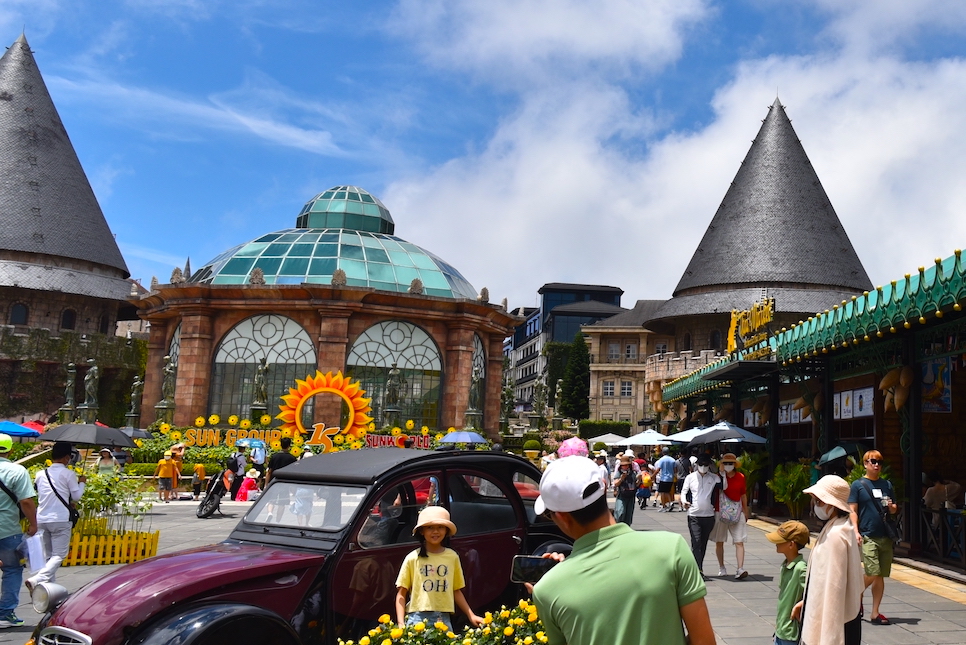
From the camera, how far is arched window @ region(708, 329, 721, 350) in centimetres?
5314

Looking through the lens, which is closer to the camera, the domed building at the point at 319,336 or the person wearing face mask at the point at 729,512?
the person wearing face mask at the point at 729,512

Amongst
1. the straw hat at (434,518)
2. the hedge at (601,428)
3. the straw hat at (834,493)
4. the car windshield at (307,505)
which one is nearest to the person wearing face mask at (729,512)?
the straw hat at (834,493)

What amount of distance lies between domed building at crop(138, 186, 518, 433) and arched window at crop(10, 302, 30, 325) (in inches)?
808

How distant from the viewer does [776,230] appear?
5156 cm

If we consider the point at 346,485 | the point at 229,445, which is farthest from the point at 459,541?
the point at 229,445

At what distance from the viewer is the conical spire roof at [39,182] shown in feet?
174

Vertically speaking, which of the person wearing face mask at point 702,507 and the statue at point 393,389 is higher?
the statue at point 393,389

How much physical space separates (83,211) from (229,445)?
3397cm

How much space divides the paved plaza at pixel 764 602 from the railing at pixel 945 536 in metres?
0.56

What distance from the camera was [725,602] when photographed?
9438 mm

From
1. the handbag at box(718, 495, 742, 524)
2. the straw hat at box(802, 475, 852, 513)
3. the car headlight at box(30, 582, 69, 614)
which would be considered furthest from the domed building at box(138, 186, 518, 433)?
the straw hat at box(802, 475, 852, 513)

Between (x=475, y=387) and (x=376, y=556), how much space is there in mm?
28913

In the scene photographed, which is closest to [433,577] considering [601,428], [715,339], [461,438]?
[461,438]

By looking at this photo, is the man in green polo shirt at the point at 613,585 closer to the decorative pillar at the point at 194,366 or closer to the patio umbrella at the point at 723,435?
the patio umbrella at the point at 723,435
